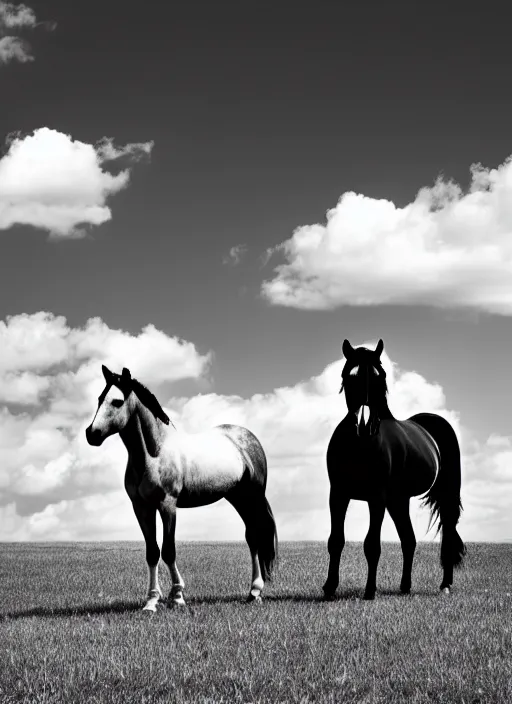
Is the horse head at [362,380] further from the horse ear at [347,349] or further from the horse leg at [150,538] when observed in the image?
the horse leg at [150,538]

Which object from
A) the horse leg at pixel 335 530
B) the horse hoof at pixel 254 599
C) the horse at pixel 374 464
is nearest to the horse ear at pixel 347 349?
the horse at pixel 374 464

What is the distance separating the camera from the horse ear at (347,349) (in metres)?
10.6

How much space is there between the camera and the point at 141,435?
1094cm

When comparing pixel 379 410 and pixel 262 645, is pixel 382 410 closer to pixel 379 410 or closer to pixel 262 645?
pixel 379 410

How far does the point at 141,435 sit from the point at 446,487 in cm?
580

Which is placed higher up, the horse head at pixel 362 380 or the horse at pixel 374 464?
the horse head at pixel 362 380

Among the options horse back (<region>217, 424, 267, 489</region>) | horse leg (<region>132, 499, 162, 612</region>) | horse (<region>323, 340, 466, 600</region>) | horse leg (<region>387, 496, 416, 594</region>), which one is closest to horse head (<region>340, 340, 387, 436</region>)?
horse (<region>323, 340, 466, 600</region>)

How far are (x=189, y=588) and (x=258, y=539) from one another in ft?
7.58

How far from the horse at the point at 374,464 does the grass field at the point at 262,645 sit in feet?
2.27

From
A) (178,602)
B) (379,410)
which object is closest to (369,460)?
(379,410)

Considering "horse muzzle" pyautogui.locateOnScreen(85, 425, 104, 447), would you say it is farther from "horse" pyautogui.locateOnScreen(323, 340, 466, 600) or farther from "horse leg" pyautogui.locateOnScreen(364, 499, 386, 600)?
"horse leg" pyautogui.locateOnScreen(364, 499, 386, 600)

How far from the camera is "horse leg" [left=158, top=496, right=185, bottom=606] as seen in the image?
424 inches

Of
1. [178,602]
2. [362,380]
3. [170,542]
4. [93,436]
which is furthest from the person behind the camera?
[178,602]

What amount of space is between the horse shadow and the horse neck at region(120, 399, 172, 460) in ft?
7.10
